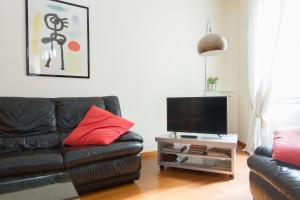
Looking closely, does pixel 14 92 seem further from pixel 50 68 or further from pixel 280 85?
pixel 280 85

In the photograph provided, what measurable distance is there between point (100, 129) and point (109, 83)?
961 millimetres

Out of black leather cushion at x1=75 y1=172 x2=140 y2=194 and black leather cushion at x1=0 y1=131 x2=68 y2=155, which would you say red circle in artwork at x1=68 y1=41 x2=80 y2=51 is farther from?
black leather cushion at x1=75 y1=172 x2=140 y2=194

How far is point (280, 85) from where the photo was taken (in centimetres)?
314

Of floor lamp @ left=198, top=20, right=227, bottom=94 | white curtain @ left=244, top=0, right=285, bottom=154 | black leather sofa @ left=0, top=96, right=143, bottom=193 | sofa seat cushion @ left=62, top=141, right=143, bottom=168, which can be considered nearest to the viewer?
black leather sofa @ left=0, top=96, right=143, bottom=193

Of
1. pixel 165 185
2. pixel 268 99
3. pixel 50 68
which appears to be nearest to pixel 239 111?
pixel 268 99

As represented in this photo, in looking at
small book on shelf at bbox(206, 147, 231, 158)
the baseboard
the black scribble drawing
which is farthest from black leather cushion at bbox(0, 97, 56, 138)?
small book on shelf at bbox(206, 147, 231, 158)

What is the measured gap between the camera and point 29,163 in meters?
1.80

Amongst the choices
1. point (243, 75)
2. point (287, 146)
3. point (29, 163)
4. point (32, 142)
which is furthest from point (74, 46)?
point (243, 75)

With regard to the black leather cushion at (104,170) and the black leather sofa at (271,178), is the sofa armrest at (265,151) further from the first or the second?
the black leather cushion at (104,170)

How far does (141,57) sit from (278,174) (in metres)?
2.52

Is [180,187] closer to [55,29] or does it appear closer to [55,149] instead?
[55,149]

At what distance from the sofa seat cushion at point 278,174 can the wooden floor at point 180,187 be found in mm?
550

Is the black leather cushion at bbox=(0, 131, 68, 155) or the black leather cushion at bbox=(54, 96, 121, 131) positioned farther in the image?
the black leather cushion at bbox=(54, 96, 121, 131)

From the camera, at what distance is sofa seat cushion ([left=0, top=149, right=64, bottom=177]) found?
173 cm
